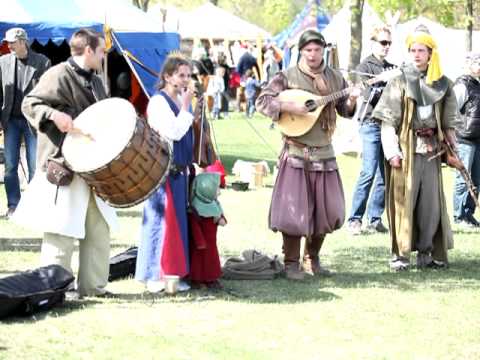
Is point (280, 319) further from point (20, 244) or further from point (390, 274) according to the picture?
point (20, 244)

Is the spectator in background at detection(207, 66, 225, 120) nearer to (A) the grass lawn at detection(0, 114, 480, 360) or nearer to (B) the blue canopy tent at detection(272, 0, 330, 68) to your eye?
(B) the blue canopy tent at detection(272, 0, 330, 68)

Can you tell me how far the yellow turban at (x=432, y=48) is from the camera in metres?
8.21

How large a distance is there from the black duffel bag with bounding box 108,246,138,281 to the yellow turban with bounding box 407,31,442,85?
8.64 ft

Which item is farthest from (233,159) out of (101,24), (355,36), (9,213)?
(9,213)

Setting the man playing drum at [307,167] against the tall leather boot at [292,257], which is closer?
the man playing drum at [307,167]

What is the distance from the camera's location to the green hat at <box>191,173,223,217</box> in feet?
24.2

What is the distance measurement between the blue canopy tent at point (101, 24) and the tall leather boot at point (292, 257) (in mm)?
6013

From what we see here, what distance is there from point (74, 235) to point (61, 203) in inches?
8.7

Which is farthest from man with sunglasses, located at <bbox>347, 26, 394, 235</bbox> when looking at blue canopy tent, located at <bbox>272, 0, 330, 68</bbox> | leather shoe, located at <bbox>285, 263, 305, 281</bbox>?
blue canopy tent, located at <bbox>272, 0, 330, 68</bbox>

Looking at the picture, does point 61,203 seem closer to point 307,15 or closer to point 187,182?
point 187,182

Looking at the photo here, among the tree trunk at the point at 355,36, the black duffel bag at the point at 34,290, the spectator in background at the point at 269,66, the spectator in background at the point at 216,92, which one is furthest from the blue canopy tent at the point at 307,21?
the black duffel bag at the point at 34,290

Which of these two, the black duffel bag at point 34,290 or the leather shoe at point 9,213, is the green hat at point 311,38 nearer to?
the black duffel bag at point 34,290

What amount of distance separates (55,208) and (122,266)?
118cm

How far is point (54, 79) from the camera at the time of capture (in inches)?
268
